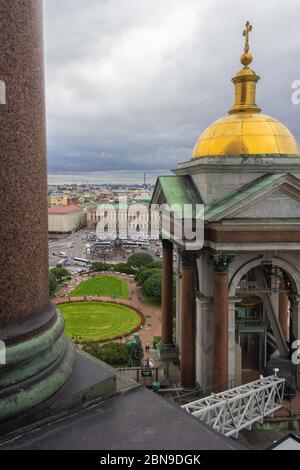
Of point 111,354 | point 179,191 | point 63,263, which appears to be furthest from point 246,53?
point 63,263

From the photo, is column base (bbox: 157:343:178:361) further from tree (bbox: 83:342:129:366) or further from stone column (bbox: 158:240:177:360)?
tree (bbox: 83:342:129:366)

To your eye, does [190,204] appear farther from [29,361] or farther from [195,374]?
[29,361]

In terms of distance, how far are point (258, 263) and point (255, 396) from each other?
6.50m

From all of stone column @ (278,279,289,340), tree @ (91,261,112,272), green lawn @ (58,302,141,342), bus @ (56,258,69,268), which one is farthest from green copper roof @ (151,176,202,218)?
bus @ (56,258,69,268)

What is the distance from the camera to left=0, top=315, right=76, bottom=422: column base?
4949mm

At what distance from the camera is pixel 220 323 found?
19.2 meters

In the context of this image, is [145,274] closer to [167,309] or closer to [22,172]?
[167,309]

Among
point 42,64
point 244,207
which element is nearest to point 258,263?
point 244,207

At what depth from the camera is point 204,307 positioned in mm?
21156

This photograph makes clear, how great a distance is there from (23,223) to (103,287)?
76262mm

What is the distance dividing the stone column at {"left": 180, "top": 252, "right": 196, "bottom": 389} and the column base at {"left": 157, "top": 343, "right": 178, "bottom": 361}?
17.9 ft

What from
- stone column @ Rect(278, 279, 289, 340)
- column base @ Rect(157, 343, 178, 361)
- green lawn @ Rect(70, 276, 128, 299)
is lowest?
green lawn @ Rect(70, 276, 128, 299)

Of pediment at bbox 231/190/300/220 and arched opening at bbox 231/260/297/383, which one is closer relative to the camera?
pediment at bbox 231/190/300/220

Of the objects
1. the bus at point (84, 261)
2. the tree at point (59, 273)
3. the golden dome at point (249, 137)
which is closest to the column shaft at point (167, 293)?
the golden dome at point (249, 137)
